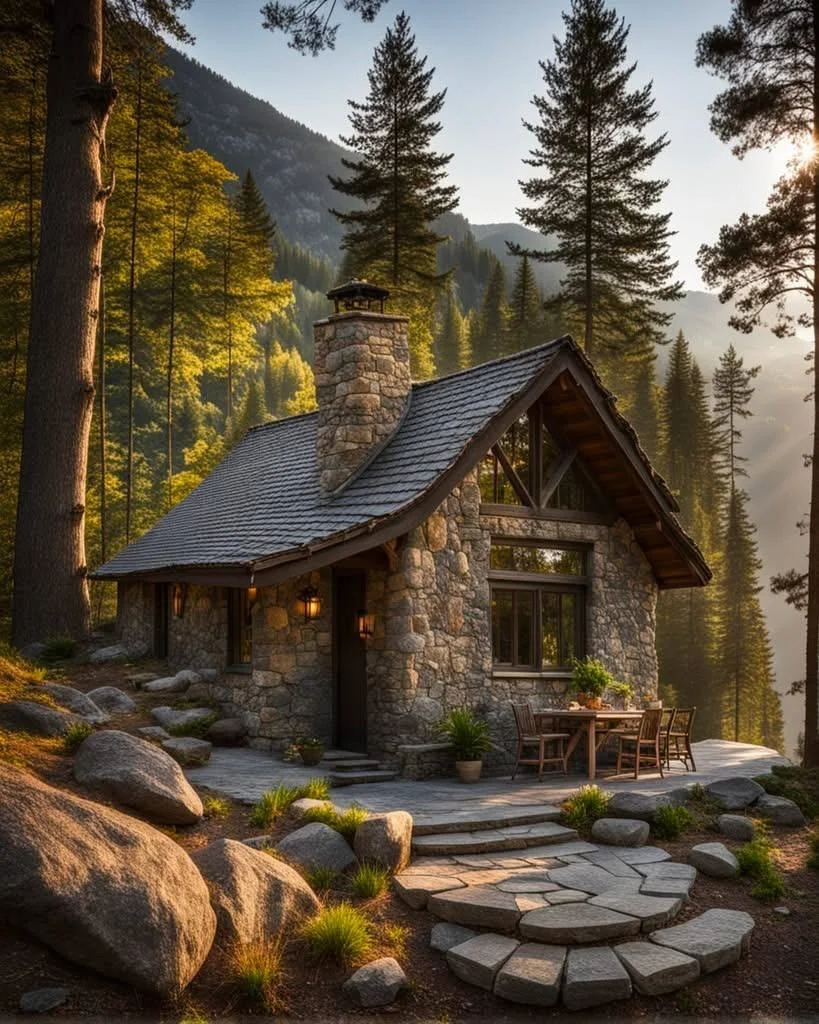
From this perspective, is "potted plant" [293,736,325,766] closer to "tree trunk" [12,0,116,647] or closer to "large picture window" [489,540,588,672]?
"large picture window" [489,540,588,672]

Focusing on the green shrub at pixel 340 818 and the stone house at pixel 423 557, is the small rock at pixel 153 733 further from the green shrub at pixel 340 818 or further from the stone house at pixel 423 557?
the green shrub at pixel 340 818

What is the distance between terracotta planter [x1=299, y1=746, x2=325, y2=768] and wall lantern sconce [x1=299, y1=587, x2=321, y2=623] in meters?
1.73

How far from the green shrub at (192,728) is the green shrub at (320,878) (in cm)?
497

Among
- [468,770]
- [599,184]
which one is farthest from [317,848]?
[599,184]

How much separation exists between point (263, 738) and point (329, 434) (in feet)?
14.4

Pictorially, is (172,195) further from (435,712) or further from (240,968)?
(240,968)

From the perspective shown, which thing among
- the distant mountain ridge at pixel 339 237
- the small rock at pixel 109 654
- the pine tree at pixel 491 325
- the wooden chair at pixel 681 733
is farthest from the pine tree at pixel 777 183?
the distant mountain ridge at pixel 339 237

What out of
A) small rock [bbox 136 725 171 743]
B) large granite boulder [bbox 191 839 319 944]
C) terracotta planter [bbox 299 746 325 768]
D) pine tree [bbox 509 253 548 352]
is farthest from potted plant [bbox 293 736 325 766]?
pine tree [bbox 509 253 548 352]

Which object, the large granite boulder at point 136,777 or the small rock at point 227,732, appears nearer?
the large granite boulder at point 136,777

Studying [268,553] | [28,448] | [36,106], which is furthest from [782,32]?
[36,106]

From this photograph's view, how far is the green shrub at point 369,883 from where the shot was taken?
22.3 feet

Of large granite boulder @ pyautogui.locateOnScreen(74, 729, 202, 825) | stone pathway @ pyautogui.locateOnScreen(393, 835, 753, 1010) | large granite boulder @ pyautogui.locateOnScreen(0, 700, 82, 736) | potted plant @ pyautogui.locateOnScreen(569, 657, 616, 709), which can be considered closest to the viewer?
stone pathway @ pyautogui.locateOnScreen(393, 835, 753, 1010)

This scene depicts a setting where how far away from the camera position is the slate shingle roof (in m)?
11.4

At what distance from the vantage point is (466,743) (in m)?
11.0
